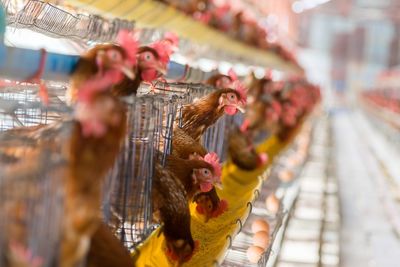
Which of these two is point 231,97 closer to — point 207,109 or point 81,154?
point 207,109

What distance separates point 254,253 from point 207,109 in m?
0.50

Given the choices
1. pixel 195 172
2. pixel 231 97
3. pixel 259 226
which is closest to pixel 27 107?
pixel 195 172

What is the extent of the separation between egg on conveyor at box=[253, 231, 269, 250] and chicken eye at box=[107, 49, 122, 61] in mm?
1296

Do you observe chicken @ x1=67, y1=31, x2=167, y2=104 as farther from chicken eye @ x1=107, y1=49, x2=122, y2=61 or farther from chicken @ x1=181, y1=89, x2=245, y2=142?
chicken @ x1=181, y1=89, x2=245, y2=142

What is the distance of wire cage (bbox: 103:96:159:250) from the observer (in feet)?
5.53

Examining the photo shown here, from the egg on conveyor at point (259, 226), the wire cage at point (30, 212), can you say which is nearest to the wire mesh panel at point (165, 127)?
the wire cage at point (30, 212)

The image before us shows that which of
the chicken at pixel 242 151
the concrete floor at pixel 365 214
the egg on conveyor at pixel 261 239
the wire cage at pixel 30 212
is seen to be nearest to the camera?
the wire cage at pixel 30 212

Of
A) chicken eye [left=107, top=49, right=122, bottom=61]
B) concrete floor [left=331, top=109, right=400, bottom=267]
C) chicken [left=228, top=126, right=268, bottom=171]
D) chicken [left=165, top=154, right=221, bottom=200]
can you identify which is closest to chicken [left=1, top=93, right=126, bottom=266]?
chicken eye [left=107, top=49, right=122, bottom=61]

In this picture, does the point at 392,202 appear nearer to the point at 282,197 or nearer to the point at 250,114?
the point at 250,114

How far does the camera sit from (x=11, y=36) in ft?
8.42

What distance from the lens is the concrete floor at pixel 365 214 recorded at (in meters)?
5.29

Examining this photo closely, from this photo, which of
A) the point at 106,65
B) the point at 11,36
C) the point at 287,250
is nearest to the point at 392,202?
the point at 287,250

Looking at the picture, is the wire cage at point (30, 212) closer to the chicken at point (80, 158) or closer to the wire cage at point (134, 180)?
the chicken at point (80, 158)

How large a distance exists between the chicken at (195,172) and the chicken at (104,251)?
0.72 metres
